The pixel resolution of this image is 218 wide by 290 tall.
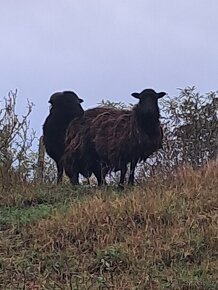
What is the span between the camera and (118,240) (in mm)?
9930

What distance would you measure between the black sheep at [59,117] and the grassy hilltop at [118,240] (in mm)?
3367

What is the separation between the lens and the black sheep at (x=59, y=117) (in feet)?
50.3

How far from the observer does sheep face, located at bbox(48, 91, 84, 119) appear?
15.3m

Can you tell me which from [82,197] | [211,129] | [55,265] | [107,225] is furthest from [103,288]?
[211,129]

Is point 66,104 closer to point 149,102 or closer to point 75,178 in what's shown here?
point 75,178

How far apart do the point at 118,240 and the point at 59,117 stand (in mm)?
5798

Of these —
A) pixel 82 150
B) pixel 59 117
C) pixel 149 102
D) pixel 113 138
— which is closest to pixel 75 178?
pixel 82 150

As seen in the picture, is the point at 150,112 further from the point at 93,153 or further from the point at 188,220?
the point at 188,220

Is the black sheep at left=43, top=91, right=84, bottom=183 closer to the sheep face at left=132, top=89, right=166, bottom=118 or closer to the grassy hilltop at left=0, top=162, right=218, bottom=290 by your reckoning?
the sheep face at left=132, top=89, right=166, bottom=118

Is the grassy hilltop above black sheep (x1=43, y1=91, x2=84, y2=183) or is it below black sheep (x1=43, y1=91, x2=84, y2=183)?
below

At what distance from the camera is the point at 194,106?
676 inches

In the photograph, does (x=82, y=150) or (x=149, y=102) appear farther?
(x=82, y=150)

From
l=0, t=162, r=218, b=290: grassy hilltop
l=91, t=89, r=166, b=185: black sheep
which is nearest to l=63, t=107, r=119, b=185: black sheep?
l=91, t=89, r=166, b=185: black sheep

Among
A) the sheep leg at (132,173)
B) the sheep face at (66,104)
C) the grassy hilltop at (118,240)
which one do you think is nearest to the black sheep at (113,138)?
the sheep leg at (132,173)
